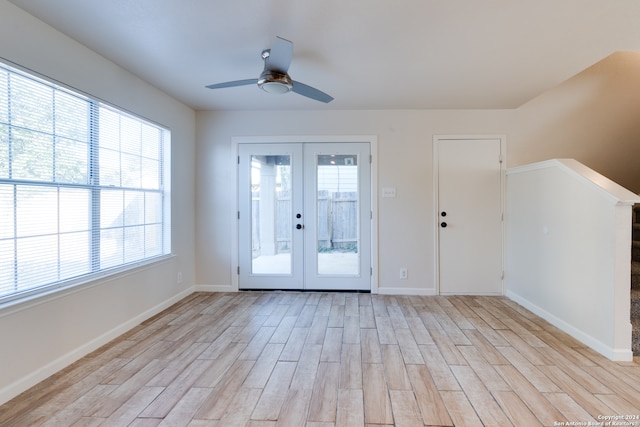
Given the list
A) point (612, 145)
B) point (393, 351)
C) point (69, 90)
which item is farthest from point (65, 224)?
point (612, 145)

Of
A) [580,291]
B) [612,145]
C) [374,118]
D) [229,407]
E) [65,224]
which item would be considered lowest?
[229,407]

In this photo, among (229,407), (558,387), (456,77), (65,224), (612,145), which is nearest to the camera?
(229,407)

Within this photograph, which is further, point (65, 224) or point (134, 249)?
point (134, 249)

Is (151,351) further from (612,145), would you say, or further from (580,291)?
(612,145)

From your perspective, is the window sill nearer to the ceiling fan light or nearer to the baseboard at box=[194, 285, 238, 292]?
the baseboard at box=[194, 285, 238, 292]

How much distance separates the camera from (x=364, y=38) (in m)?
2.19

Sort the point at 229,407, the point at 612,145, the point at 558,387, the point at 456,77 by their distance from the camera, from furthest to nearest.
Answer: the point at 612,145, the point at 456,77, the point at 558,387, the point at 229,407

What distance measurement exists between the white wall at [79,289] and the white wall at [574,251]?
426 centimetres

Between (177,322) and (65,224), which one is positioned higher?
(65,224)

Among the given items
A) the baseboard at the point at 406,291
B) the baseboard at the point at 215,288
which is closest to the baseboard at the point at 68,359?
the baseboard at the point at 215,288

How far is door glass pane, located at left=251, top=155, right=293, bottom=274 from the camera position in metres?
3.98

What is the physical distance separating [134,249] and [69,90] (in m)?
1.55

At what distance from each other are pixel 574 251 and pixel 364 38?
106 inches

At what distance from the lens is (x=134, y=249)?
9.74 feet
